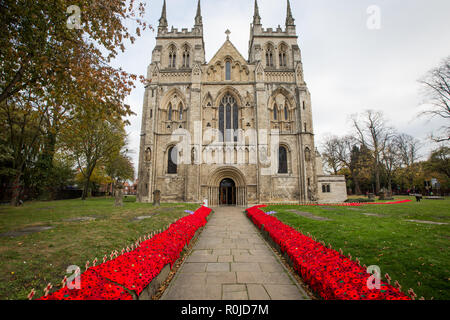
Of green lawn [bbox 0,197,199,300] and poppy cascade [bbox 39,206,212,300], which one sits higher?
poppy cascade [bbox 39,206,212,300]

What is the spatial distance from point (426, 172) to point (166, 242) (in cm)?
4511

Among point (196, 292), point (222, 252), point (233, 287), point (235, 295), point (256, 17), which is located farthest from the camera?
point (256, 17)

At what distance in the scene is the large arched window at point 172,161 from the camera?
72.7ft

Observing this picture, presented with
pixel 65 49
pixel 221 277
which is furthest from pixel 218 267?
pixel 65 49

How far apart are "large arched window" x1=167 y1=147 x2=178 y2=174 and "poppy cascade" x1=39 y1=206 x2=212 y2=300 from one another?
17933mm

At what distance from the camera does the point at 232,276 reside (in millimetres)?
3893

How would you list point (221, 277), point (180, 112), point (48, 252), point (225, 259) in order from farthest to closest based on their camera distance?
point (180, 112) < point (225, 259) < point (48, 252) < point (221, 277)

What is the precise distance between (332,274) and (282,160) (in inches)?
793

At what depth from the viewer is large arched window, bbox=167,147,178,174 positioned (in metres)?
22.2

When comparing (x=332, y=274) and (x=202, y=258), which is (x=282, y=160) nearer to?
(x=202, y=258)

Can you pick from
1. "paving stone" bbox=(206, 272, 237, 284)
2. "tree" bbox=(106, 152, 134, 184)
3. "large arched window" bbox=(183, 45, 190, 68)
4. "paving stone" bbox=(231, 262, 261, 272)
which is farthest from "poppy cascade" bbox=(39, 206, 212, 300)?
"tree" bbox=(106, 152, 134, 184)

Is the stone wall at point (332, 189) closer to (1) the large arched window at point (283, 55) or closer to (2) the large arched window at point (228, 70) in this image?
A: (1) the large arched window at point (283, 55)

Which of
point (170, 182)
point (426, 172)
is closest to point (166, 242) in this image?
point (170, 182)

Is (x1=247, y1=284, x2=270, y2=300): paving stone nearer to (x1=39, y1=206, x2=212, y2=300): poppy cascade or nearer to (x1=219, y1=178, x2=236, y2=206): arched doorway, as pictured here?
(x1=39, y1=206, x2=212, y2=300): poppy cascade
